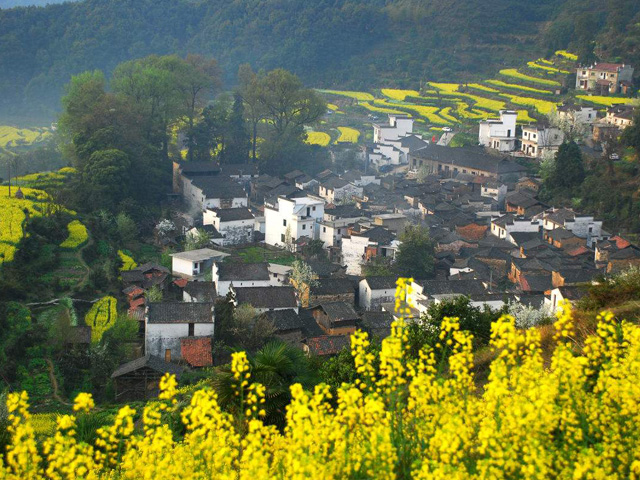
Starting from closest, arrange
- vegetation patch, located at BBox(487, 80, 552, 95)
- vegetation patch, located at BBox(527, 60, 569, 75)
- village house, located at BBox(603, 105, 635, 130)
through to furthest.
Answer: village house, located at BBox(603, 105, 635, 130) → vegetation patch, located at BBox(487, 80, 552, 95) → vegetation patch, located at BBox(527, 60, 569, 75)

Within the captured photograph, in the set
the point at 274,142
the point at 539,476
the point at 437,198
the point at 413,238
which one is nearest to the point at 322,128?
the point at 274,142

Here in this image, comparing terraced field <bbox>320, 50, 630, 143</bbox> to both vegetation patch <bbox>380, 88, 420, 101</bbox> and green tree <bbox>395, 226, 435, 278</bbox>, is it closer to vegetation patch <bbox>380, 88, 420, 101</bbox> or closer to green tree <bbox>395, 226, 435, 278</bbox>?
vegetation patch <bbox>380, 88, 420, 101</bbox>

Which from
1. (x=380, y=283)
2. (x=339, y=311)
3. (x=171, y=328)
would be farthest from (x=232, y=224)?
(x=171, y=328)

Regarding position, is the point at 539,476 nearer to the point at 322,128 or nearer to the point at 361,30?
the point at 322,128

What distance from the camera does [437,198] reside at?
24938 mm

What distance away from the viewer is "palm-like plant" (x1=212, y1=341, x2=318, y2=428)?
798 cm

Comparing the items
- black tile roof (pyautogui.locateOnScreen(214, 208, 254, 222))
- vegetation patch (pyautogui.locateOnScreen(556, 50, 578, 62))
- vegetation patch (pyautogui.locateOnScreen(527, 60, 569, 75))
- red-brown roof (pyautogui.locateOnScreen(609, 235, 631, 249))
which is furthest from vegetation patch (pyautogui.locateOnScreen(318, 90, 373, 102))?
red-brown roof (pyautogui.locateOnScreen(609, 235, 631, 249))

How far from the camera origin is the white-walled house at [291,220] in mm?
21891

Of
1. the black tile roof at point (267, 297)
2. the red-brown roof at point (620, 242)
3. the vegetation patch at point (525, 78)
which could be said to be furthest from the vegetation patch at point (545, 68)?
the black tile roof at point (267, 297)

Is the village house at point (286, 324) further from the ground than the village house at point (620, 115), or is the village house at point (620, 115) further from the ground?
the village house at point (620, 115)

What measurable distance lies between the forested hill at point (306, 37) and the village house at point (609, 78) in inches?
190

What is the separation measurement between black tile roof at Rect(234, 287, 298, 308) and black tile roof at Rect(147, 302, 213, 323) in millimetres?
1370

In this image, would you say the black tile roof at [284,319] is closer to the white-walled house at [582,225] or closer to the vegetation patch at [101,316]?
the vegetation patch at [101,316]

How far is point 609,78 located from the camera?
33.5m
